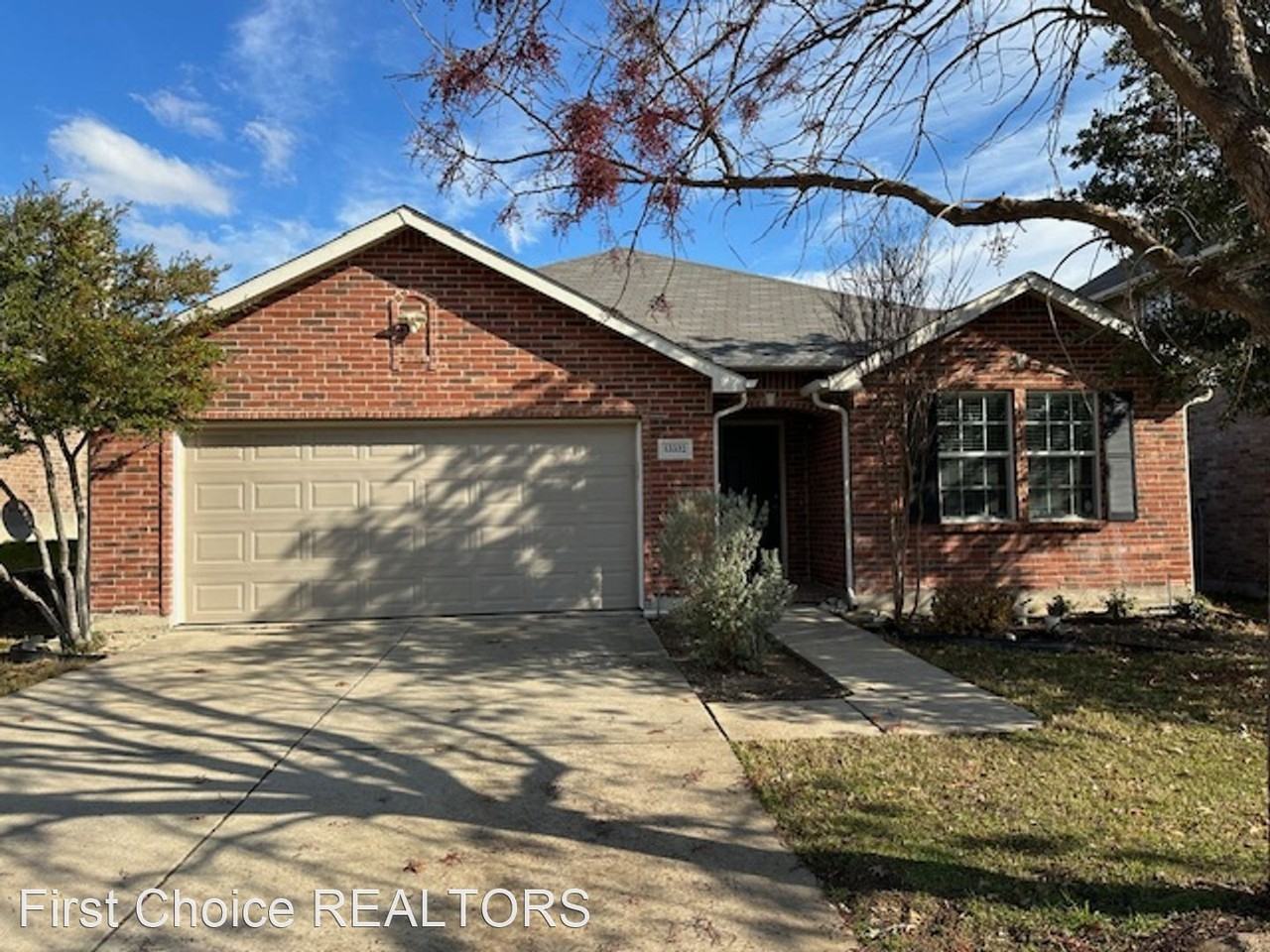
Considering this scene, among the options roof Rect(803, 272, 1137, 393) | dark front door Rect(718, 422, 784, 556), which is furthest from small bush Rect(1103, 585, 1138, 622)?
dark front door Rect(718, 422, 784, 556)

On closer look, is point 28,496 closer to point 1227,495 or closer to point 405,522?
point 405,522

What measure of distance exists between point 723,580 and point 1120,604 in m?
5.90

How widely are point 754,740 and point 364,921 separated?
9.13 feet

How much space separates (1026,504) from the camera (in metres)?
11.1

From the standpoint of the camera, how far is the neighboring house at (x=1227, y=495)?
12.5 m

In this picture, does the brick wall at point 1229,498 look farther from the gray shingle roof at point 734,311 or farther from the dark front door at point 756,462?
the dark front door at point 756,462

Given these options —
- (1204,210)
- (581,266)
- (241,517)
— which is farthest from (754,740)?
(581,266)

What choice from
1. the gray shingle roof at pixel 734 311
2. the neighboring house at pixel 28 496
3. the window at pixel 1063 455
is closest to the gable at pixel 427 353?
the gray shingle roof at pixel 734 311

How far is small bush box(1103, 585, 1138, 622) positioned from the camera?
1034 cm

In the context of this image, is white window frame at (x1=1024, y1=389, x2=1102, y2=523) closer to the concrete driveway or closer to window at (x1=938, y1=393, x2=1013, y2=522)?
window at (x1=938, y1=393, x2=1013, y2=522)

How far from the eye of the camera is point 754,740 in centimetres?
551

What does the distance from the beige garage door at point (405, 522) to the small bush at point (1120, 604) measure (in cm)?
564

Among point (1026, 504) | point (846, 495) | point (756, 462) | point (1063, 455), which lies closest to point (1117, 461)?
point (1063, 455)

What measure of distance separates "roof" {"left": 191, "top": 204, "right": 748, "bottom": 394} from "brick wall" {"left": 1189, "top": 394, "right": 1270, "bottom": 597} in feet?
25.0
